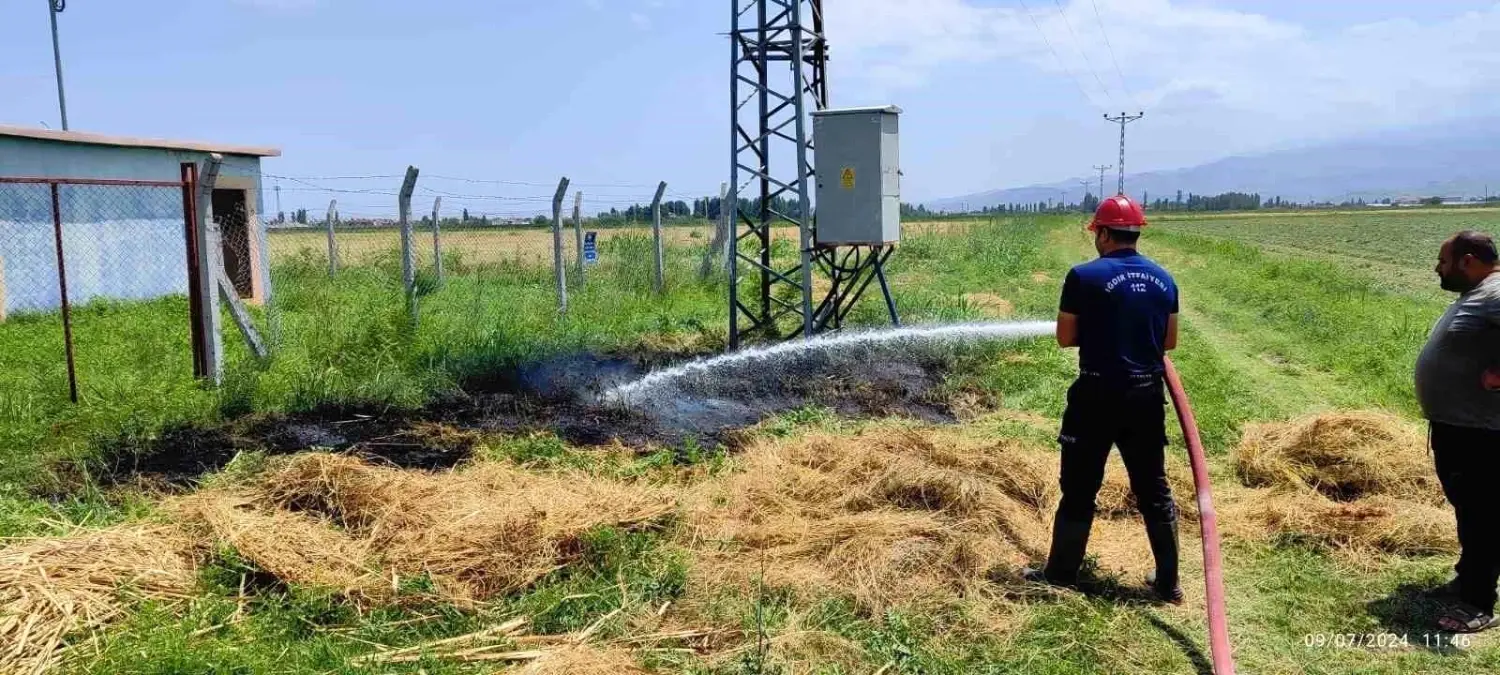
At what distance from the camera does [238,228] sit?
53.0ft

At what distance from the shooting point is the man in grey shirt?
4.09 meters

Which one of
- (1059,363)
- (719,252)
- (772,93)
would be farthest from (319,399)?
(719,252)

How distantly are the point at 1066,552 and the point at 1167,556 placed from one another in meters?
0.44

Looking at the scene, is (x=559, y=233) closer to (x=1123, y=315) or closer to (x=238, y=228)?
(x=238, y=228)

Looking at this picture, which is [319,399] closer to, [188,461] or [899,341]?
[188,461]

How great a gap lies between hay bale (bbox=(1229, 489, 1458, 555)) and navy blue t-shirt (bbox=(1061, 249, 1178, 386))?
5.40ft

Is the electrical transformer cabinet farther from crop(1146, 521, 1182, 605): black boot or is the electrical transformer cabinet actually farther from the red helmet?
crop(1146, 521, 1182, 605): black boot

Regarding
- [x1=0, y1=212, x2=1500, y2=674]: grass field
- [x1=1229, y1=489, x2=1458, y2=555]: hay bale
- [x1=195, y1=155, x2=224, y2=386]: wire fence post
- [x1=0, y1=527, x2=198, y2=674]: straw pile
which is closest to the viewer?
[x1=0, y1=527, x2=198, y2=674]: straw pile

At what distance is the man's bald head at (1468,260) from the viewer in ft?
13.6

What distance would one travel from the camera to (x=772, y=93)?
1117 cm

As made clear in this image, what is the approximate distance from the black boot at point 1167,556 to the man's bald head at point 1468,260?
157 centimetres

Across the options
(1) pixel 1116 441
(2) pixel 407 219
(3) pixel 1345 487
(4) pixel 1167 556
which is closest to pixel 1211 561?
(4) pixel 1167 556
